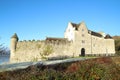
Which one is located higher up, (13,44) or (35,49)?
(13,44)

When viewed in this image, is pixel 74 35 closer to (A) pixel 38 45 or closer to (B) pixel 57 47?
(B) pixel 57 47

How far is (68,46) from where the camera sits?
192 ft

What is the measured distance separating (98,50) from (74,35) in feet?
33.3

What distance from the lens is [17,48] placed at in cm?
5791

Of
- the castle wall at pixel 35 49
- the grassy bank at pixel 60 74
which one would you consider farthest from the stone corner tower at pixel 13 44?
the grassy bank at pixel 60 74

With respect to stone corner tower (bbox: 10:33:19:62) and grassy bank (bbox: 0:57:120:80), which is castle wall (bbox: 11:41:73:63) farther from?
grassy bank (bbox: 0:57:120:80)

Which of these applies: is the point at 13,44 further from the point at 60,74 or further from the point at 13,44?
the point at 60,74

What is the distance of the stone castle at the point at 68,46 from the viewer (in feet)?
177

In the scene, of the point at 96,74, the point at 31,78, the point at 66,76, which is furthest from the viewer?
the point at 96,74

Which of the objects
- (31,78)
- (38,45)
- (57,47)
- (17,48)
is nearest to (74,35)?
(57,47)

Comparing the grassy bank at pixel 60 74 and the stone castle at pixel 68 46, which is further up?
the stone castle at pixel 68 46

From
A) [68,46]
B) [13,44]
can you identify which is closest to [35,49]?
[13,44]

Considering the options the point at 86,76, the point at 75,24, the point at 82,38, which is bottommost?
the point at 86,76

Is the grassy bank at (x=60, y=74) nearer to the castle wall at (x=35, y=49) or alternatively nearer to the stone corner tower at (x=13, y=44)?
the castle wall at (x=35, y=49)
